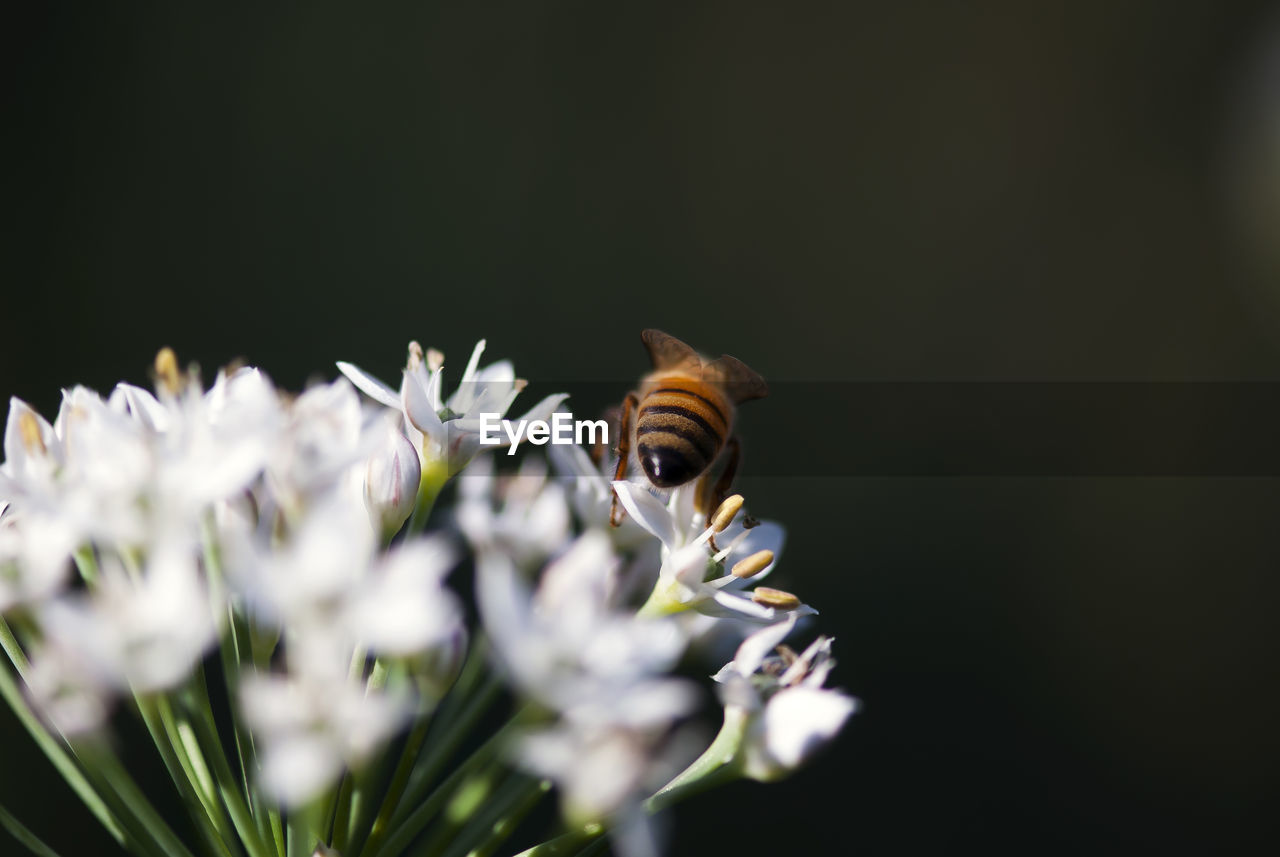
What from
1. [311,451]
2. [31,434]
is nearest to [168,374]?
[31,434]

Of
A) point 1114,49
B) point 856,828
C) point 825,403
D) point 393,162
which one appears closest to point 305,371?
point 393,162

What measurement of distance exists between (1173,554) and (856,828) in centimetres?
156

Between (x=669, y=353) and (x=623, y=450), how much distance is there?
0.15m

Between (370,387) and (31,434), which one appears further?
(370,387)

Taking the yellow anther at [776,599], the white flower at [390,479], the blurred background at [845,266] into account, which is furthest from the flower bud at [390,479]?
the blurred background at [845,266]

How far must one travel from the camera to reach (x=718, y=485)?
1.07m

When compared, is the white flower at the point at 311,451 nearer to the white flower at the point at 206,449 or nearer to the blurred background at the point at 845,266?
the white flower at the point at 206,449

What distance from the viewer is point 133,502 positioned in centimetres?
68

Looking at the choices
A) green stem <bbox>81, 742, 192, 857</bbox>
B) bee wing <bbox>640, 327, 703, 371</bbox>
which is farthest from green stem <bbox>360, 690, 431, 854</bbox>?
bee wing <bbox>640, 327, 703, 371</bbox>

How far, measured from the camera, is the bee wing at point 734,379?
3.78 feet

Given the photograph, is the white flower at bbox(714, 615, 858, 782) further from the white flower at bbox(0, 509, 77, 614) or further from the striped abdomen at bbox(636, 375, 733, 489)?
the white flower at bbox(0, 509, 77, 614)

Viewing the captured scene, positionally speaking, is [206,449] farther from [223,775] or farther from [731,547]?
[731,547]

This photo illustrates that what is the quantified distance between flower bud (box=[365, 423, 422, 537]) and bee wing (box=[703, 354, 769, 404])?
38cm

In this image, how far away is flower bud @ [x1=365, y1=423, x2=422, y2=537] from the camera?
2.92ft
